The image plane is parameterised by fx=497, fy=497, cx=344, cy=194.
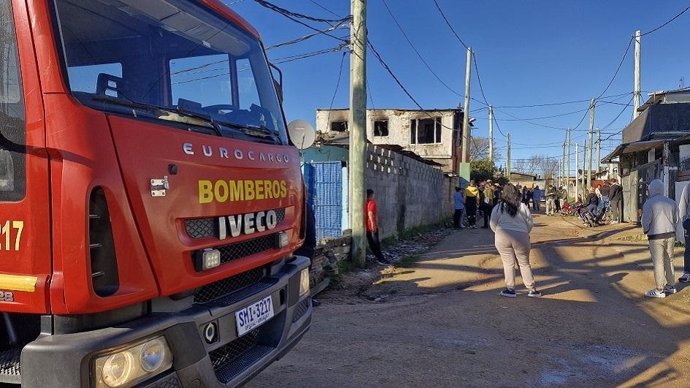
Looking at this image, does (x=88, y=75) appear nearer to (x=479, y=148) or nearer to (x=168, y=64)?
(x=168, y=64)

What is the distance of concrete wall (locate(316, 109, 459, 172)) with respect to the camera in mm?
31391

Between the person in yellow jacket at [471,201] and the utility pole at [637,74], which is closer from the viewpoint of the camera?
the person in yellow jacket at [471,201]

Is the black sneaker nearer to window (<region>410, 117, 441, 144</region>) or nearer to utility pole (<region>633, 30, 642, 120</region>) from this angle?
utility pole (<region>633, 30, 642, 120</region>)

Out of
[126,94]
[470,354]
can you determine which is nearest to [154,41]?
[126,94]

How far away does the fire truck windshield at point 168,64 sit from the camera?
2133 millimetres

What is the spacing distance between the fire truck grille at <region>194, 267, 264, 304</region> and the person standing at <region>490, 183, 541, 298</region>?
4614 millimetres

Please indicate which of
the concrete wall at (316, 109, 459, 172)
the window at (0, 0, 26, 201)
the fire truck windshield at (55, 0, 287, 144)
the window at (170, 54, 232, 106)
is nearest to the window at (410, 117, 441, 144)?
the concrete wall at (316, 109, 459, 172)

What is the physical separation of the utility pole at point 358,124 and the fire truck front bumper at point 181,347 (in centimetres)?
588

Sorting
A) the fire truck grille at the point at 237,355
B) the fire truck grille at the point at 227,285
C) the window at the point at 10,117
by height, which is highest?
the window at the point at 10,117

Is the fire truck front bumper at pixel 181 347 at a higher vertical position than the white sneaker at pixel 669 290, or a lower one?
higher

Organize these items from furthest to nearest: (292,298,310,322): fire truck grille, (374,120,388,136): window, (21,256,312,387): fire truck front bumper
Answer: (374,120,388,136): window < (292,298,310,322): fire truck grille < (21,256,312,387): fire truck front bumper

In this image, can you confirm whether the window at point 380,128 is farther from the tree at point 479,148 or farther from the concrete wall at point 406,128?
the tree at point 479,148

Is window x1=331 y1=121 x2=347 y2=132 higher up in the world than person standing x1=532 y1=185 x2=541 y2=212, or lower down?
higher up

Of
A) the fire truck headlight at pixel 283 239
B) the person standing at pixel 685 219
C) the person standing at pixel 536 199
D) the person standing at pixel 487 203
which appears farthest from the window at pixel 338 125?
the fire truck headlight at pixel 283 239
